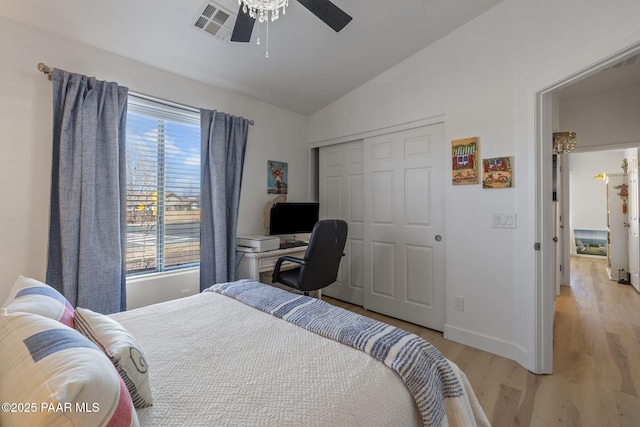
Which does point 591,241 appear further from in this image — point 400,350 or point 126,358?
point 126,358

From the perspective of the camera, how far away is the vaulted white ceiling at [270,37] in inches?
71.2

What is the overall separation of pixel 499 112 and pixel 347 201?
176cm

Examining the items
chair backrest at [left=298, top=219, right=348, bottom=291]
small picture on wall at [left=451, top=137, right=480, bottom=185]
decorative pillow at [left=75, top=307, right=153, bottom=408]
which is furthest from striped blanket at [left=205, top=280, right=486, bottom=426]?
small picture on wall at [left=451, top=137, right=480, bottom=185]

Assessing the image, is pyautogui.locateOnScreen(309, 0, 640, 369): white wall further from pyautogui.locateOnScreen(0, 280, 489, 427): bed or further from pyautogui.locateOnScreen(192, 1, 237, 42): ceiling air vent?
pyautogui.locateOnScreen(192, 1, 237, 42): ceiling air vent

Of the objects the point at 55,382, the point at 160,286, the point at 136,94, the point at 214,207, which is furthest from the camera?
the point at 214,207

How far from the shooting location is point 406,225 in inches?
113

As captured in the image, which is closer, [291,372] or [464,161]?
[291,372]

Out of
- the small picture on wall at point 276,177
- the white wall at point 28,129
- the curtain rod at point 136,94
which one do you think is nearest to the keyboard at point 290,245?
the small picture on wall at point 276,177

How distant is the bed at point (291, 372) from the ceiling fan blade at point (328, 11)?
165 cm

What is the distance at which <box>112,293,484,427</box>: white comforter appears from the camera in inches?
29.9

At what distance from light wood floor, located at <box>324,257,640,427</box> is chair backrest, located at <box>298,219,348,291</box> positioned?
0.94 meters

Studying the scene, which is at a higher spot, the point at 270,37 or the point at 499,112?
the point at 270,37

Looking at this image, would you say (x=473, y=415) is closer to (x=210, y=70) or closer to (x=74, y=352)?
(x=74, y=352)

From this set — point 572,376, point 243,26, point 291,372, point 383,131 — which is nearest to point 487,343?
point 572,376
